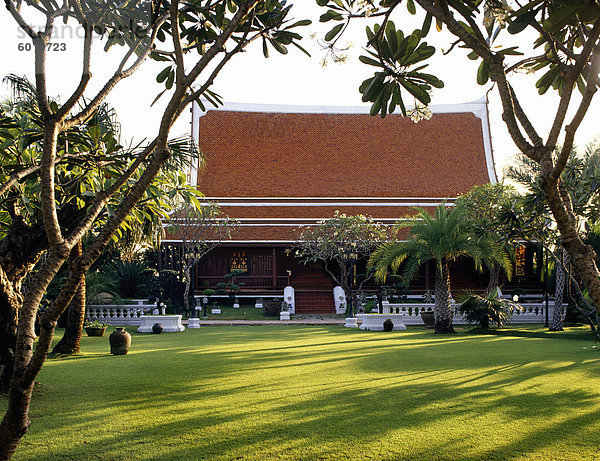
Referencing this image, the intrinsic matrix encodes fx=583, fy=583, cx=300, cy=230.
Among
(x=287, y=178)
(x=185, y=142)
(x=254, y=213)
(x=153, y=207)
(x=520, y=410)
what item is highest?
(x=287, y=178)

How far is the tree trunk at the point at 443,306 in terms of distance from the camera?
15594mm

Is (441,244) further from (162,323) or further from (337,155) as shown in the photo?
(337,155)

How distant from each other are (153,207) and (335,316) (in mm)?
14266

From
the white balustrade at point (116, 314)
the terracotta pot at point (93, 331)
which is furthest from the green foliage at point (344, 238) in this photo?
the terracotta pot at point (93, 331)

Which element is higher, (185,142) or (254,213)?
(254,213)

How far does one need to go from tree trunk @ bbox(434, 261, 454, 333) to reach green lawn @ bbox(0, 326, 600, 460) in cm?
505

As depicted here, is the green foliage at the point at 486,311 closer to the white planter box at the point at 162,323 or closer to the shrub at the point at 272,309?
the shrub at the point at 272,309

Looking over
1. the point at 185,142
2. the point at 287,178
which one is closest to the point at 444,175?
the point at 287,178

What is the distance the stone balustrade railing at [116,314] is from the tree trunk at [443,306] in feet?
31.3

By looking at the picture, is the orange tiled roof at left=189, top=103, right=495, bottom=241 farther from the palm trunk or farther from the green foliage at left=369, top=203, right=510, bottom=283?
the palm trunk

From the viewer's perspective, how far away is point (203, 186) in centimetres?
2578

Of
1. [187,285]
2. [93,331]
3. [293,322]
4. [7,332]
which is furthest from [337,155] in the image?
[7,332]

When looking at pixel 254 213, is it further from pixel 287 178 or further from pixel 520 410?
pixel 520 410

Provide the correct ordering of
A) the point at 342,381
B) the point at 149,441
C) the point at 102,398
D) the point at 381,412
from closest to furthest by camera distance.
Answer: the point at 149,441 → the point at 381,412 → the point at 102,398 → the point at 342,381
